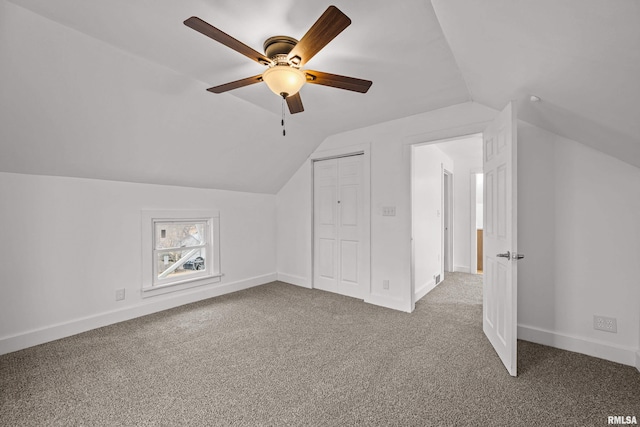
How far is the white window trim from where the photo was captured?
11.1 feet

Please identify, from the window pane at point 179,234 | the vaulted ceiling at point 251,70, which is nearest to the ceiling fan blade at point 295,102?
the vaulted ceiling at point 251,70

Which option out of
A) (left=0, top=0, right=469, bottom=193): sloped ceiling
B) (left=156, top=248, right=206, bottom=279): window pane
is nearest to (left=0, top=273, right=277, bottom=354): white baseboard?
(left=156, top=248, right=206, bottom=279): window pane

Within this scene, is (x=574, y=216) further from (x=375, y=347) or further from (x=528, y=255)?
(x=375, y=347)

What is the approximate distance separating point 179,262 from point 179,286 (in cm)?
36

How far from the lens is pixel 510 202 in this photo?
6.86 ft

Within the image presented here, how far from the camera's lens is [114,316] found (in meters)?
3.09

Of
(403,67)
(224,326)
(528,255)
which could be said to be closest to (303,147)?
(403,67)

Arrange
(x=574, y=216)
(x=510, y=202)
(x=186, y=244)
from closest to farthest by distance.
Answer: (x=510, y=202)
(x=574, y=216)
(x=186, y=244)

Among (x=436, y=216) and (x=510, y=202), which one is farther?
(x=436, y=216)

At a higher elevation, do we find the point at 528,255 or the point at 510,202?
the point at 510,202

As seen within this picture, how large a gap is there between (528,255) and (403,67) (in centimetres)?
210

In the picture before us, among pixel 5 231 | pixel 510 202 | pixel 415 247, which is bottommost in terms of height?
pixel 415 247

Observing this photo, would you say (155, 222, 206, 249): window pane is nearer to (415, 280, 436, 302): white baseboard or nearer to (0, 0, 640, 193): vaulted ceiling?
(0, 0, 640, 193): vaulted ceiling

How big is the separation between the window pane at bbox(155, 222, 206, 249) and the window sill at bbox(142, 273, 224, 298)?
0.50 m
